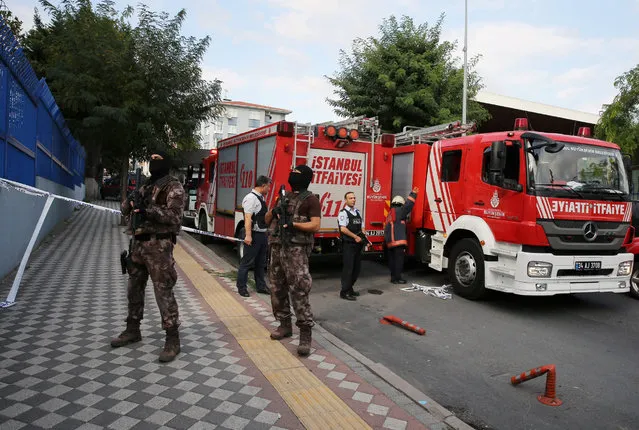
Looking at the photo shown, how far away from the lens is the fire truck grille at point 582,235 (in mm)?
5855

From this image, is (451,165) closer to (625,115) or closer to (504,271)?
(504,271)

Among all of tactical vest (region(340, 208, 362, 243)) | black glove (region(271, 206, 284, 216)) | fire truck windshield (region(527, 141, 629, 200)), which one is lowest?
tactical vest (region(340, 208, 362, 243))

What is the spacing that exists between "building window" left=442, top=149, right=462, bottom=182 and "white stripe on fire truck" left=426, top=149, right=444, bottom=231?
0.28 metres

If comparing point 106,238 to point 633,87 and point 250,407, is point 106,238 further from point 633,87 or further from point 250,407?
point 633,87

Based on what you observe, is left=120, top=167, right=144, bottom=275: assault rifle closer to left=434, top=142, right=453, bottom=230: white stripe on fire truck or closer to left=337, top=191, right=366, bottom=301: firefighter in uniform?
left=337, top=191, right=366, bottom=301: firefighter in uniform

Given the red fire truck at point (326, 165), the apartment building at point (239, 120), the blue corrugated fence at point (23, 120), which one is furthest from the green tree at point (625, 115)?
the apartment building at point (239, 120)

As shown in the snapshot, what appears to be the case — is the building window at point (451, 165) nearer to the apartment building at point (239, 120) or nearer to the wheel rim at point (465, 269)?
the wheel rim at point (465, 269)

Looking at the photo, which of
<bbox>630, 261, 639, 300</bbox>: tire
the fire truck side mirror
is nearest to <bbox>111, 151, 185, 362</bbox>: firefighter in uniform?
the fire truck side mirror

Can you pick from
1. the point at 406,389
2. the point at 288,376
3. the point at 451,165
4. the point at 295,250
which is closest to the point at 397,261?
the point at 451,165

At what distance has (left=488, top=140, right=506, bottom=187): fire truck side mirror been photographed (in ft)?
20.1

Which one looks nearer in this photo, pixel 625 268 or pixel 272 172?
pixel 625 268

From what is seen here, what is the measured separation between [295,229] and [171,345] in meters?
1.52

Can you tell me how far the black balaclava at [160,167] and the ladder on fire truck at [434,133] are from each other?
547 centimetres

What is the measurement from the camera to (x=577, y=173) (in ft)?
20.4
